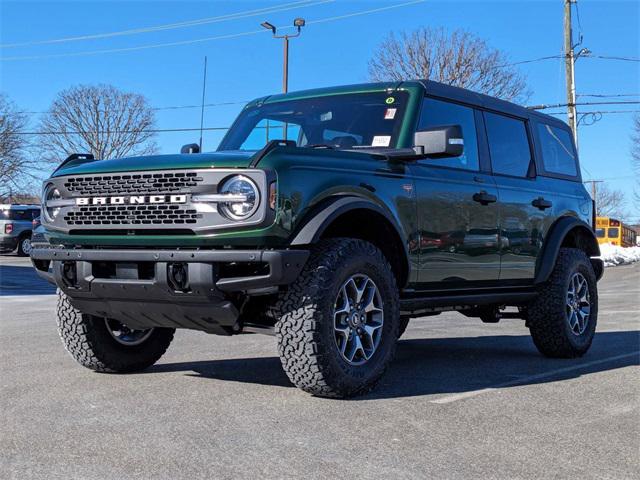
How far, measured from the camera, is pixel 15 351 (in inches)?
270

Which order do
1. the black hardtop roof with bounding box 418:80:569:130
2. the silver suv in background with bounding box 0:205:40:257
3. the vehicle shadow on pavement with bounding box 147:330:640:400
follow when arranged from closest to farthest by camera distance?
1. the vehicle shadow on pavement with bounding box 147:330:640:400
2. the black hardtop roof with bounding box 418:80:569:130
3. the silver suv in background with bounding box 0:205:40:257

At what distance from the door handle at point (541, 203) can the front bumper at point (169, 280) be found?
10.1 feet

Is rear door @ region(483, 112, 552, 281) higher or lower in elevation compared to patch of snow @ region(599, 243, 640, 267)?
higher

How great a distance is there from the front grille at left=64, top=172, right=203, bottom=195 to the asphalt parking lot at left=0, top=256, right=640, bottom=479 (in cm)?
122

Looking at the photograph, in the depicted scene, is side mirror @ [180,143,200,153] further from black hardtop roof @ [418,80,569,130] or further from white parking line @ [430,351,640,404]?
white parking line @ [430,351,640,404]

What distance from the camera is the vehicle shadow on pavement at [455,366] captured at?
546 cm

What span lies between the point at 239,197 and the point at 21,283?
14879 millimetres

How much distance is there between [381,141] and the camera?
5711mm

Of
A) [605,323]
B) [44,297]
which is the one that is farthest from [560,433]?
[44,297]

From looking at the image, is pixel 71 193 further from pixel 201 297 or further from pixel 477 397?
pixel 477 397

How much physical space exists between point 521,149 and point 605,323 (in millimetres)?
3865

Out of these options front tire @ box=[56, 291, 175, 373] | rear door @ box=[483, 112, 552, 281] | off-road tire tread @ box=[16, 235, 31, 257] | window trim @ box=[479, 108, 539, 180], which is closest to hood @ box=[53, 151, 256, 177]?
front tire @ box=[56, 291, 175, 373]

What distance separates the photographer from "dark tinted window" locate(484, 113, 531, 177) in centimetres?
675

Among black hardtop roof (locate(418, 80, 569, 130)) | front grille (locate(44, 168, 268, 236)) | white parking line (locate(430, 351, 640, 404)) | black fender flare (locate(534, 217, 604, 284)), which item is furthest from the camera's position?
black fender flare (locate(534, 217, 604, 284))
